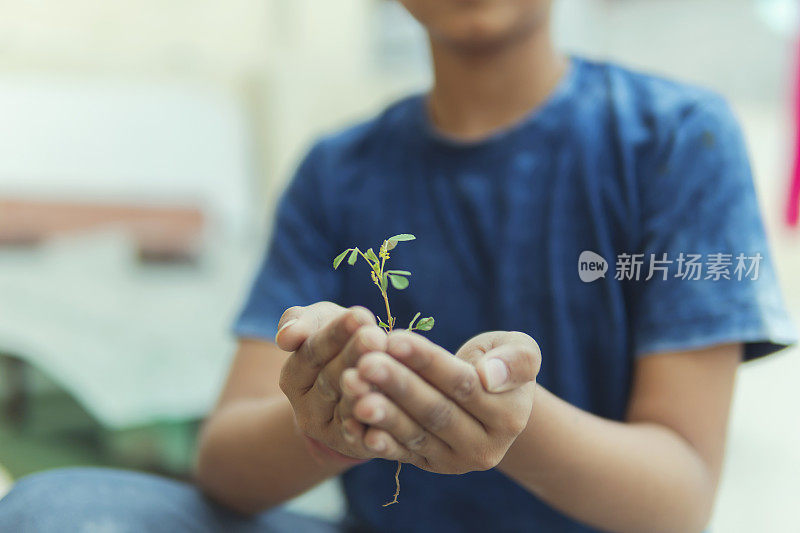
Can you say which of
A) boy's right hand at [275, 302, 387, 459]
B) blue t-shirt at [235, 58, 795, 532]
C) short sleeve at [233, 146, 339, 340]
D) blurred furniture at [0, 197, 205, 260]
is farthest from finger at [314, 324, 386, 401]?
blurred furniture at [0, 197, 205, 260]

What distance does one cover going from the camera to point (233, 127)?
1.75m

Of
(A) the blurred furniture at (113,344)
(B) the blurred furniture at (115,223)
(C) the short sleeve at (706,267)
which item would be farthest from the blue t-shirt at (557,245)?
(B) the blurred furniture at (115,223)

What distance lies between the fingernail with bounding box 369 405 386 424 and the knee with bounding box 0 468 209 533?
31cm

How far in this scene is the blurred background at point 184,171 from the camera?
2.19 feet

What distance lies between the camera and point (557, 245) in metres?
0.51

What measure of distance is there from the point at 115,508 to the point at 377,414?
1.05 feet

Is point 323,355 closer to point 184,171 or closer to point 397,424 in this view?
point 397,424

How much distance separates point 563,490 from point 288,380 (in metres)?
0.20

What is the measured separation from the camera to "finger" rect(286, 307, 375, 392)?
308 millimetres

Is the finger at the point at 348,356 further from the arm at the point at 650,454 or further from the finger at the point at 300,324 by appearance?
the arm at the point at 650,454

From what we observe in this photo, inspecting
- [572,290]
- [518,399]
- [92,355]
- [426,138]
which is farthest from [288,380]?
[92,355]

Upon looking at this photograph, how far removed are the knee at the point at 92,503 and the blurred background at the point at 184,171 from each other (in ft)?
0.37

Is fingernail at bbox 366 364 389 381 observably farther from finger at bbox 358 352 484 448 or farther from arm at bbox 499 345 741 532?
arm at bbox 499 345 741 532

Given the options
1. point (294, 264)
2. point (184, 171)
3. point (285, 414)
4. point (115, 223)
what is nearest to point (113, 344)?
point (115, 223)
